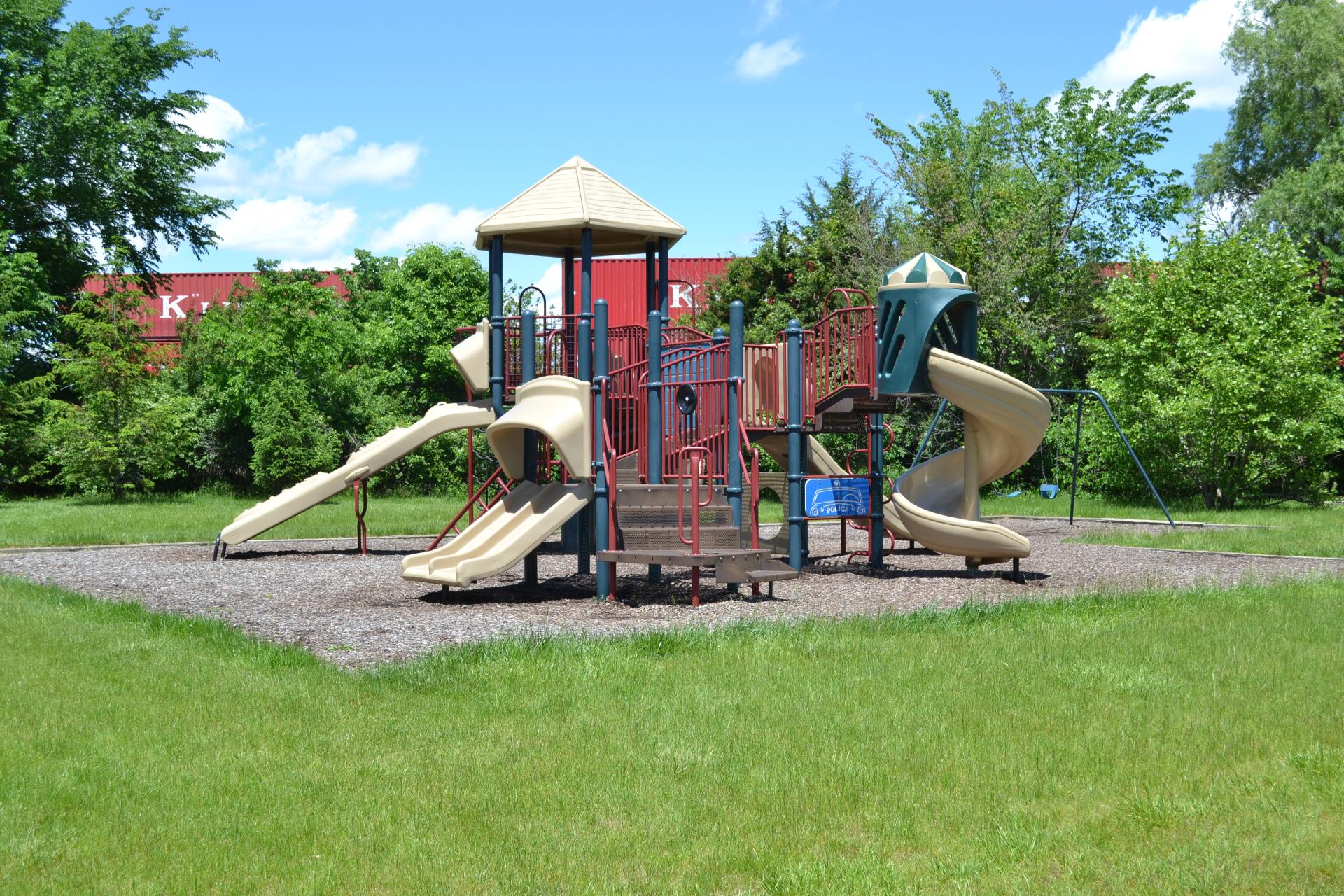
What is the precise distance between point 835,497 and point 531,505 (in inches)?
152

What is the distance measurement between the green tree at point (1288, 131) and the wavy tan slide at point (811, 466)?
2195 cm

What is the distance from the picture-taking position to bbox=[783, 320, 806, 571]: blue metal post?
14445 mm

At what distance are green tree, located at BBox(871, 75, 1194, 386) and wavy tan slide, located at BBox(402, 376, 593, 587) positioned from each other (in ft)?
60.8

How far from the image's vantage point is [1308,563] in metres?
15.5

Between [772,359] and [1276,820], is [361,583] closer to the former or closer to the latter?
[772,359]

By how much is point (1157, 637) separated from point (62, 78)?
119 ft

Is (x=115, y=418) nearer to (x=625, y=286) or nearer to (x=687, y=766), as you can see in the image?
(x=625, y=286)

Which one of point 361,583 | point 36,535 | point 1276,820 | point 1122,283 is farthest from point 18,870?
point 1122,283

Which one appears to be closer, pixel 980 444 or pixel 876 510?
pixel 980 444

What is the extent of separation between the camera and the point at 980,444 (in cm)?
1485

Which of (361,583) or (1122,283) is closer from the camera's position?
(361,583)

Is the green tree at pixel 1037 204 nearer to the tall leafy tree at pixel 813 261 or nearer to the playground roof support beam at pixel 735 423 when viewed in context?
the tall leafy tree at pixel 813 261

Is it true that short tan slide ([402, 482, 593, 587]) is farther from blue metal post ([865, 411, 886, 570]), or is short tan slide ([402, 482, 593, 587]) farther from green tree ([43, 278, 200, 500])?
green tree ([43, 278, 200, 500])

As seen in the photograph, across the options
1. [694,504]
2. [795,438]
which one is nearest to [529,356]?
[795,438]
